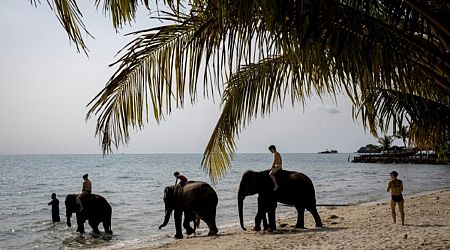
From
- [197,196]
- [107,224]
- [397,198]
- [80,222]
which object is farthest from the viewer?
[107,224]

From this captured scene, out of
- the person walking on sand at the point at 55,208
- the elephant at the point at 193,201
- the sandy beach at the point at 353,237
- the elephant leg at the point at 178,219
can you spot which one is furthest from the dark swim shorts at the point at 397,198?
the person walking on sand at the point at 55,208

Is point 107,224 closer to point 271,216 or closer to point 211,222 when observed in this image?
point 211,222

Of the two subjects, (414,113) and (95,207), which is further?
(95,207)

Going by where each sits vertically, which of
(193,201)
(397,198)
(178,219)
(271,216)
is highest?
(397,198)

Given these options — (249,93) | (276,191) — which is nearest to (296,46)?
(249,93)

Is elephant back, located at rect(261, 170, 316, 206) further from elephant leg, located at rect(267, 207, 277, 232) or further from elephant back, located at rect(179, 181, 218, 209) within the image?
elephant back, located at rect(179, 181, 218, 209)

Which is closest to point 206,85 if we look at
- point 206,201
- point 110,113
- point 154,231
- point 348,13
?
point 110,113

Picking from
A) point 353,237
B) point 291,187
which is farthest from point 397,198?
point 291,187

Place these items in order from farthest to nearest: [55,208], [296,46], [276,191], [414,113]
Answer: [55,208]
[276,191]
[414,113]
[296,46]

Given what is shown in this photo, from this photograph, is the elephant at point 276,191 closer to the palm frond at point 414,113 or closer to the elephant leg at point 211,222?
the elephant leg at point 211,222

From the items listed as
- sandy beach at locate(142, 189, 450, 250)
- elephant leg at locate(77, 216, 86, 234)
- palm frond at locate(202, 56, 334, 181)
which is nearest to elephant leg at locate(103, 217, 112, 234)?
elephant leg at locate(77, 216, 86, 234)

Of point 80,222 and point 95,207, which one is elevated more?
point 95,207

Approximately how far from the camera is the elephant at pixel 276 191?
1273 centimetres

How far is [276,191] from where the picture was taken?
1293 cm
